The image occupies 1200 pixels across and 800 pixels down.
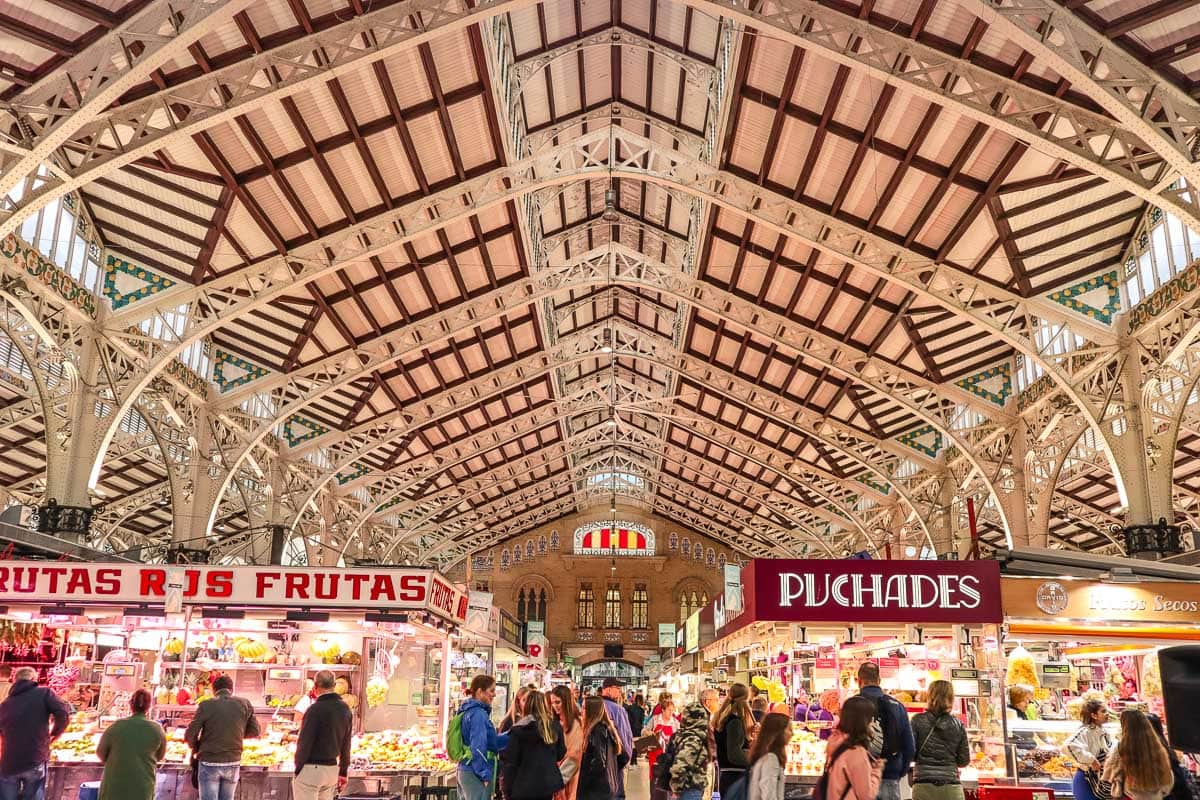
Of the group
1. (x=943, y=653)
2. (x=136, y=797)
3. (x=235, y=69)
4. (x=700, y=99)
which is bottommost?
(x=136, y=797)

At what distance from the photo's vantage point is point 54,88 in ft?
36.9

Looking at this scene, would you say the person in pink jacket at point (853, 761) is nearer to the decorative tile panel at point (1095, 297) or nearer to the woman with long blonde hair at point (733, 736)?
the woman with long blonde hair at point (733, 736)

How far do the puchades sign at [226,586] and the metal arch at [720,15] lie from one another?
4.25 meters

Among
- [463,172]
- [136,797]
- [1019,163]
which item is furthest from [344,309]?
[136,797]

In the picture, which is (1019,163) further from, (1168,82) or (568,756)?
(568,756)

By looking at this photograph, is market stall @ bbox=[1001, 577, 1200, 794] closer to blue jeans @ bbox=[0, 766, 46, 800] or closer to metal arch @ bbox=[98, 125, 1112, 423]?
metal arch @ bbox=[98, 125, 1112, 423]

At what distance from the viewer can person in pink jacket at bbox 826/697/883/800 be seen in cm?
589

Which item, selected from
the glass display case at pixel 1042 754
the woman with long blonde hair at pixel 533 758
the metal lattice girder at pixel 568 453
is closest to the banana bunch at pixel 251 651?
the woman with long blonde hair at pixel 533 758

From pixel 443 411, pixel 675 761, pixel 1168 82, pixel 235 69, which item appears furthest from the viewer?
pixel 443 411

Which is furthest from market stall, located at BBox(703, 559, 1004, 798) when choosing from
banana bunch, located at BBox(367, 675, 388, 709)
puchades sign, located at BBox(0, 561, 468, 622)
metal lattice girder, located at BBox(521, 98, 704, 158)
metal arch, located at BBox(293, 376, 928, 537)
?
metal arch, located at BBox(293, 376, 928, 537)

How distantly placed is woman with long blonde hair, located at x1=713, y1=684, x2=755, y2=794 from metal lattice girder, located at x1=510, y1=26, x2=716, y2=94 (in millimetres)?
11785

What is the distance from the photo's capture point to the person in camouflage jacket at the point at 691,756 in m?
8.02

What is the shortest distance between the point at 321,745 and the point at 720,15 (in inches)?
375

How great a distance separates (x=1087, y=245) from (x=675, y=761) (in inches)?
524
